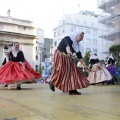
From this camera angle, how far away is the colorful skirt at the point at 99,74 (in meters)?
11.8

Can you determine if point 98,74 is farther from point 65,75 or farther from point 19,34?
point 19,34

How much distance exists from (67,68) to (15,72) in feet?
8.85

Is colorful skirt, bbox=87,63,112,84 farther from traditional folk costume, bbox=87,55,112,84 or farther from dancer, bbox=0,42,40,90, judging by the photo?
dancer, bbox=0,42,40,90

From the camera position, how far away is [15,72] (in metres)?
8.41

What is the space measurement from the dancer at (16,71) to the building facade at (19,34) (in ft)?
93.7

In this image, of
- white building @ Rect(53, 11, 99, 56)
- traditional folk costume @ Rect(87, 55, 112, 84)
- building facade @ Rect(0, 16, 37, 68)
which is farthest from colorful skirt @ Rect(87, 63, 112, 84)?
white building @ Rect(53, 11, 99, 56)

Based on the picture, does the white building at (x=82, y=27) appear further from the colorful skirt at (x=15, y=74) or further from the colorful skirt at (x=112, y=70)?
the colorful skirt at (x=15, y=74)

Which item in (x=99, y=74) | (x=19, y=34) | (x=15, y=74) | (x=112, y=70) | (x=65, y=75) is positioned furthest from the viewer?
(x=19, y=34)

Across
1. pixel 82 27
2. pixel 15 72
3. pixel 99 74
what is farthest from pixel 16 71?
pixel 82 27

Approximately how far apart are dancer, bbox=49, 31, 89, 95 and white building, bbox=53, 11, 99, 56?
6314cm

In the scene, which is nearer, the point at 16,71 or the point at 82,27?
the point at 16,71

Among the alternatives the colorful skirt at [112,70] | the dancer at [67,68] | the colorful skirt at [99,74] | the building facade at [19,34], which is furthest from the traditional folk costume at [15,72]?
the building facade at [19,34]

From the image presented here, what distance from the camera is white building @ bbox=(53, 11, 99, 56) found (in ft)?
229

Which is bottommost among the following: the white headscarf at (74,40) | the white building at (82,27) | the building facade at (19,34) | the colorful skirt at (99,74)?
the colorful skirt at (99,74)
